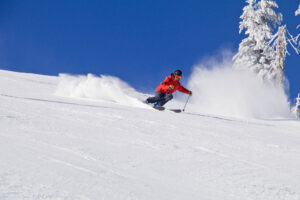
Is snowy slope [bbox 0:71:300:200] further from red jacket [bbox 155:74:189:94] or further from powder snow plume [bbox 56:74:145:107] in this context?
powder snow plume [bbox 56:74:145:107]

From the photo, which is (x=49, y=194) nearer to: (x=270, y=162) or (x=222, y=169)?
(x=222, y=169)

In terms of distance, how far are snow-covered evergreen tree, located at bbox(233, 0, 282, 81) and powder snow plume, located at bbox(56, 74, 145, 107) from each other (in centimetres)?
1357

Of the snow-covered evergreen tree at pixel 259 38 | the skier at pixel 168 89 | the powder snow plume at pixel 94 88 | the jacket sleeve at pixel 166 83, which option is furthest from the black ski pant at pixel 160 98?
the snow-covered evergreen tree at pixel 259 38

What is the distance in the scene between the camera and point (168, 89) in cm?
1180

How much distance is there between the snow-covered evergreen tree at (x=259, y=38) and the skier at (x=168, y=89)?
15.0m

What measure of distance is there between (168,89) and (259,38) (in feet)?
50.4

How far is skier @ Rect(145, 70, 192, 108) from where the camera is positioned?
11.6 metres

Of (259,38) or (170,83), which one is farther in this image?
(259,38)

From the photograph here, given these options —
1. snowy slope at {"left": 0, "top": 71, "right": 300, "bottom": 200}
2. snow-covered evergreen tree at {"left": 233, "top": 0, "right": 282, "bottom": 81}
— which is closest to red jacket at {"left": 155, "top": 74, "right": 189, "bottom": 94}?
snowy slope at {"left": 0, "top": 71, "right": 300, "bottom": 200}

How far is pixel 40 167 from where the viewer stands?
2.90 meters

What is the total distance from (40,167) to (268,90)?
23.4 meters

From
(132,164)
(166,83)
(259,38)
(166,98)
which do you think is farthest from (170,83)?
(259,38)

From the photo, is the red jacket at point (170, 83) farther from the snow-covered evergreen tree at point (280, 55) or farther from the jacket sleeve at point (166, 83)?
the snow-covered evergreen tree at point (280, 55)

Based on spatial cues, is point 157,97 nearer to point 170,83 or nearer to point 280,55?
point 170,83
